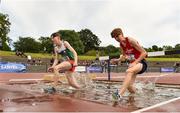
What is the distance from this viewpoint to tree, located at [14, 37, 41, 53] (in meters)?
127

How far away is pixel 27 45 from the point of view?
127 m

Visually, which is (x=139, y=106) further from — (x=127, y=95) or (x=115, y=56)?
(x=115, y=56)

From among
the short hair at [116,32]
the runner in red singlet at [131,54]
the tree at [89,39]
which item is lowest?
the runner in red singlet at [131,54]

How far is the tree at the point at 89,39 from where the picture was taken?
153 meters

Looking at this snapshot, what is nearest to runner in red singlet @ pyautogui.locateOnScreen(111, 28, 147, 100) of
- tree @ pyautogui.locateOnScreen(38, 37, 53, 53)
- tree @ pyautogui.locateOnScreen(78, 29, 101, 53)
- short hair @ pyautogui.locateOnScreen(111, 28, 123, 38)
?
short hair @ pyautogui.locateOnScreen(111, 28, 123, 38)

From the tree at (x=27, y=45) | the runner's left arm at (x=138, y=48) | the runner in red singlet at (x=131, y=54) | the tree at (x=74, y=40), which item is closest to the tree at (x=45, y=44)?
the tree at (x=27, y=45)

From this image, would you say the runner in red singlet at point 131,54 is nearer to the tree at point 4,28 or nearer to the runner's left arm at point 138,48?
the runner's left arm at point 138,48

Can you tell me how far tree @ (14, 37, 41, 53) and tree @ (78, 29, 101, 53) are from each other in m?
A: 26.8

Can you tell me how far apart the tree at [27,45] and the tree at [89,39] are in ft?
87.9

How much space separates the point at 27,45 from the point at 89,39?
32.1 metres

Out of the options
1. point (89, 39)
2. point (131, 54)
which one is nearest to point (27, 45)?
point (89, 39)

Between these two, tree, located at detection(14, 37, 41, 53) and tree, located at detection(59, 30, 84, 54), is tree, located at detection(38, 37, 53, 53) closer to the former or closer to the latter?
tree, located at detection(14, 37, 41, 53)

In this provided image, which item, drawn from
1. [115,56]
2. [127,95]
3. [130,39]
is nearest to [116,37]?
[130,39]

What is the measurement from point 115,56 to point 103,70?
82.1 ft
